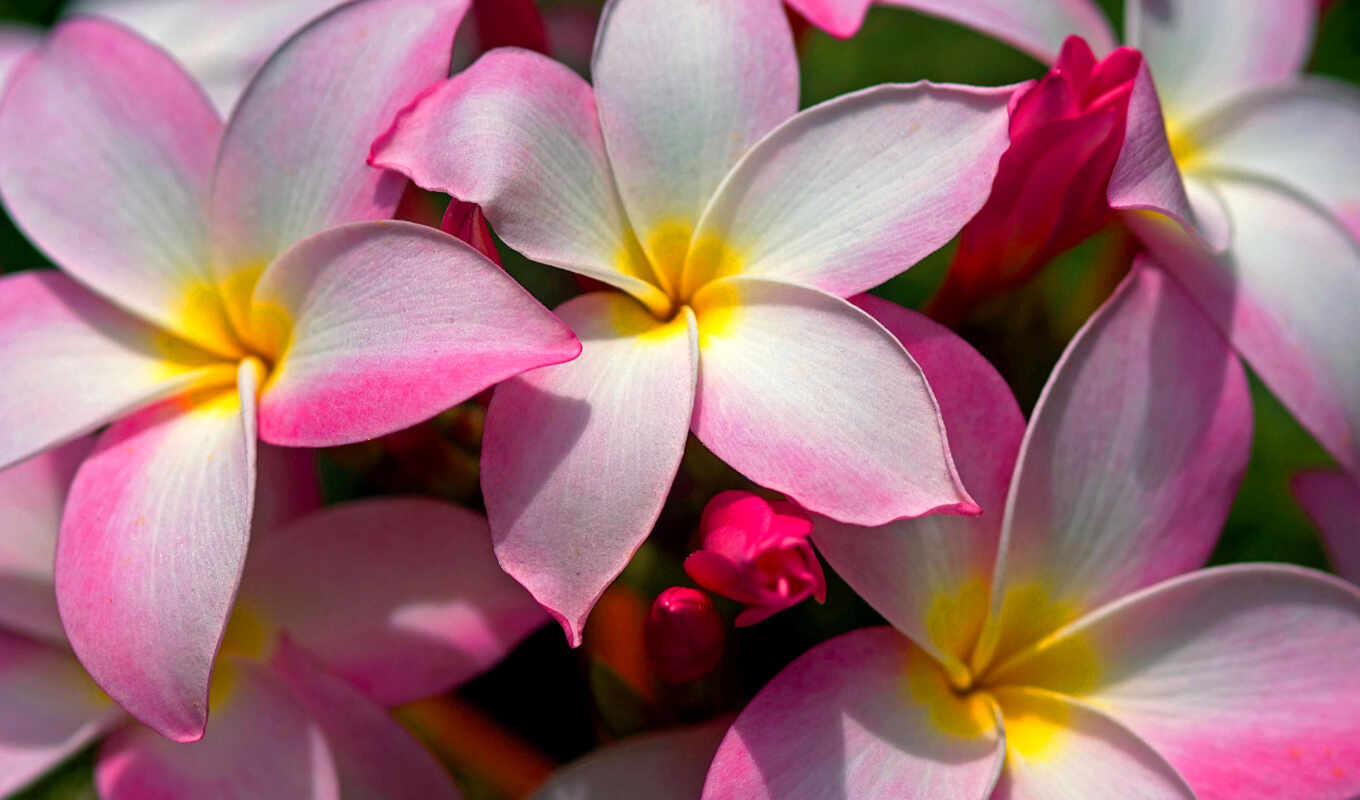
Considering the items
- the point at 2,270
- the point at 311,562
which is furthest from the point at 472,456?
the point at 2,270

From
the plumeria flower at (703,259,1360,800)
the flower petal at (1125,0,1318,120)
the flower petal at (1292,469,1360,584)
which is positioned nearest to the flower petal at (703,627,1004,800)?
the plumeria flower at (703,259,1360,800)

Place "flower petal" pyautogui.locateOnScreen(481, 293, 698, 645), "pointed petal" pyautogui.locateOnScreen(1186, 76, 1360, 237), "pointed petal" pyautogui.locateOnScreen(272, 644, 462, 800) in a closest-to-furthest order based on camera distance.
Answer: "flower petal" pyautogui.locateOnScreen(481, 293, 698, 645) → "pointed petal" pyautogui.locateOnScreen(272, 644, 462, 800) → "pointed petal" pyautogui.locateOnScreen(1186, 76, 1360, 237)

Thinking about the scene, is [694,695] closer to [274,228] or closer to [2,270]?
[274,228]

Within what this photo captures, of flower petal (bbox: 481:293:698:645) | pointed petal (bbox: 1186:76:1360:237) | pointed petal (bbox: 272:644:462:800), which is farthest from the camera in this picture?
pointed petal (bbox: 1186:76:1360:237)

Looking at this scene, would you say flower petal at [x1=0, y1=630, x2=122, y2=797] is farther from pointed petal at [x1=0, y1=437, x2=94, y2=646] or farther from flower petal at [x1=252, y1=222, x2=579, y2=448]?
flower petal at [x1=252, y1=222, x2=579, y2=448]

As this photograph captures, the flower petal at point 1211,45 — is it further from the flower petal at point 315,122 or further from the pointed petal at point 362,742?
the pointed petal at point 362,742

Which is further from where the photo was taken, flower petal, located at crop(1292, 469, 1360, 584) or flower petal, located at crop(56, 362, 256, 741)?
flower petal, located at crop(1292, 469, 1360, 584)
